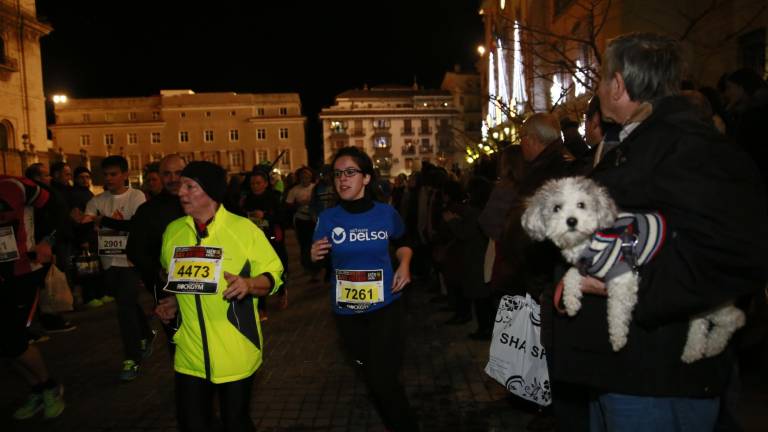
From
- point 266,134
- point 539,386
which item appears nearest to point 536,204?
point 539,386

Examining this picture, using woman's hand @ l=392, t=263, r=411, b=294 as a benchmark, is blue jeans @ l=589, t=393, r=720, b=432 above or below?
below

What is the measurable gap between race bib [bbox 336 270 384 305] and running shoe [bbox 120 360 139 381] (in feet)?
10.9

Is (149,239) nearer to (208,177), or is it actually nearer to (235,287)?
(208,177)

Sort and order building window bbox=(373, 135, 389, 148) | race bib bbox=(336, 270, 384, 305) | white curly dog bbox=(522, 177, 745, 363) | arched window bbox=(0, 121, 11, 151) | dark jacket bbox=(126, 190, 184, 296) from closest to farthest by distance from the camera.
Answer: white curly dog bbox=(522, 177, 745, 363) < race bib bbox=(336, 270, 384, 305) < dark jacket bbox=(126, 190, 184, 296) < arched window bbox=(0, 121, 11, 151) < building window bbox=(373, 135, 389, 148)

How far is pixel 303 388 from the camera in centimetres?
580

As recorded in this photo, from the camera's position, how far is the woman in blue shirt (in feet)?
13.1

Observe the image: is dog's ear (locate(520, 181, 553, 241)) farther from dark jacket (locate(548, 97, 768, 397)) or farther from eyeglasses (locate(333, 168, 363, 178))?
eyeglasses (locate(333, 168, 363, 178))

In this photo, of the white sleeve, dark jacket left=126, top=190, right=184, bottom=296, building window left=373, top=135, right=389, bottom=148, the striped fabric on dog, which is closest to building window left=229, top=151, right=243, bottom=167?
building window left=373, top=135, right=389, bottom=148

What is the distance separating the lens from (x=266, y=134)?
9550 cm

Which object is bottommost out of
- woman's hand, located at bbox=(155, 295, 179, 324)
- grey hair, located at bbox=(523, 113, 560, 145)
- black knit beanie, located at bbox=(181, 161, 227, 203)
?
woman's hand, located at bbox=(155, 295, 179, 324)

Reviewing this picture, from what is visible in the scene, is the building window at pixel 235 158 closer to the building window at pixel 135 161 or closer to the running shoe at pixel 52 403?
the building window at pixel 135 161

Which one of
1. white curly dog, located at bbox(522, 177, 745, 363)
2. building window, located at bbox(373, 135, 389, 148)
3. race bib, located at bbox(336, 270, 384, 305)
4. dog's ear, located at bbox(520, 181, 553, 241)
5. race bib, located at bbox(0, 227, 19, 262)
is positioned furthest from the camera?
building window, located at bbox(373, 135, 389, 148)

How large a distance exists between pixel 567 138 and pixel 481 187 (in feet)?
8.72

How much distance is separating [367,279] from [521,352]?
1.29 meters
